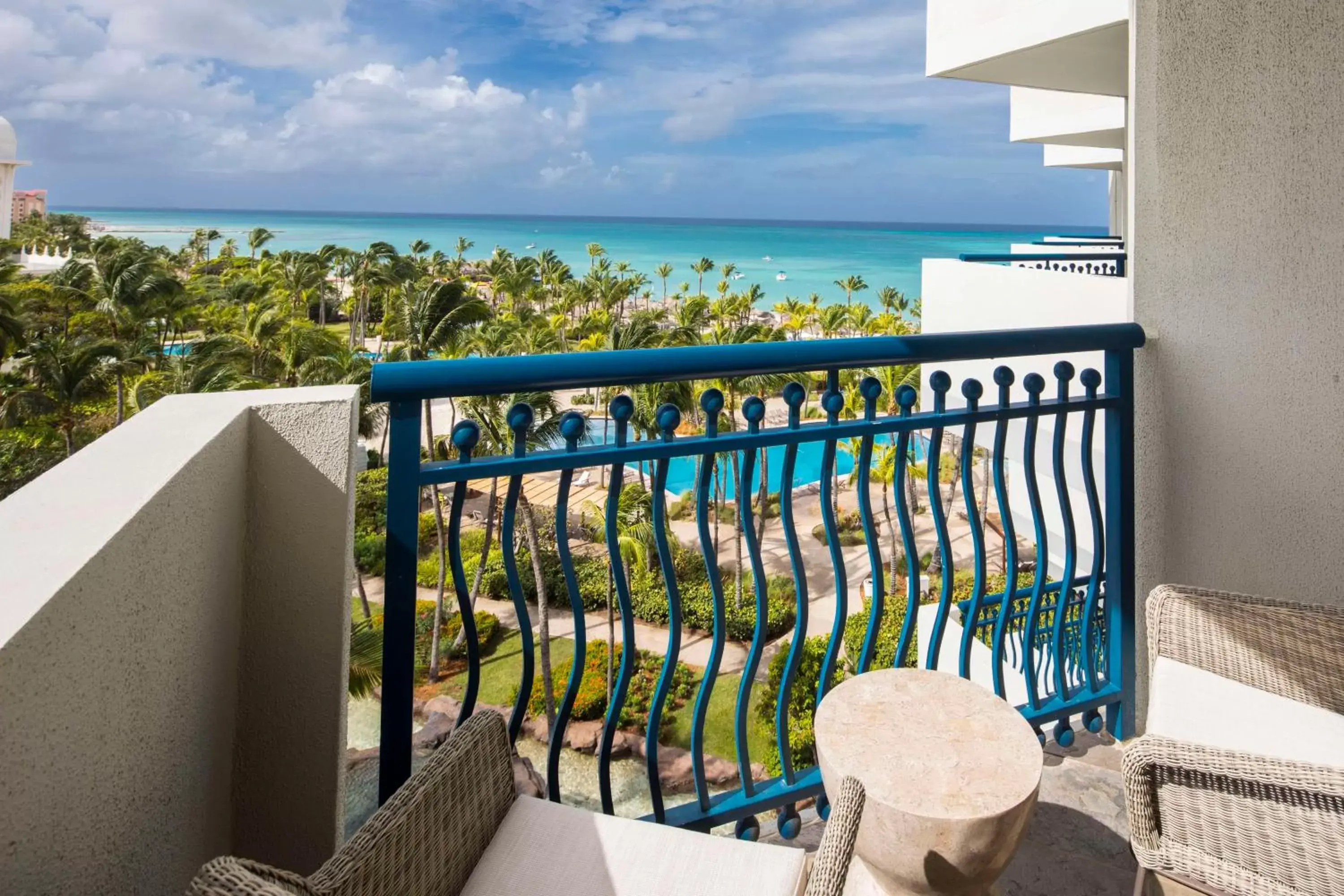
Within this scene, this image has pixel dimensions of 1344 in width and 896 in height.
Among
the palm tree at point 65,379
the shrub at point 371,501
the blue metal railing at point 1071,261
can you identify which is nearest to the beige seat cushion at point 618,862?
the blue metal railing at point 1071,261

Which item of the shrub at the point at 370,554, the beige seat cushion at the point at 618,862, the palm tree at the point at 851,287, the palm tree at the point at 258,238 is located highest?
the palm tree at the point at 258,238

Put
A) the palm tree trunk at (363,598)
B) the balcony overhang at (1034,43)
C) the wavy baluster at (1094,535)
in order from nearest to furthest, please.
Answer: the wavy baluster at (1094,535), the balcony overhang at (1034,43), the palm tree trunk at (363,598)

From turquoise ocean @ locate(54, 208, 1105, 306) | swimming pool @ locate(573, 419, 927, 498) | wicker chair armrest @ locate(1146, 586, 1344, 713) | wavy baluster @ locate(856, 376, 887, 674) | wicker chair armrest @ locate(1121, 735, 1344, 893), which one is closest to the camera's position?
wicker chair armrest @ locate(1121, 735, 1344, 893)

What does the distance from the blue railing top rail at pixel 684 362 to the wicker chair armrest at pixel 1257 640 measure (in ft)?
2.01

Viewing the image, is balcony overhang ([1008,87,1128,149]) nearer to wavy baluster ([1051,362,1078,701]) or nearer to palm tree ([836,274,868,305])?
wavy baluster ([1051,362,1078,701])

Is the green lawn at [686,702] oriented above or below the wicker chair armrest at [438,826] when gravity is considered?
below

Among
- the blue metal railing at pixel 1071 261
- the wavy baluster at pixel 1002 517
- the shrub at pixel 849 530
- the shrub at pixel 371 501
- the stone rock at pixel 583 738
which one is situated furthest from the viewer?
the shrub at pixel 849 530

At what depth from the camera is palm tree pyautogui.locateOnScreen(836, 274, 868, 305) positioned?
165ft

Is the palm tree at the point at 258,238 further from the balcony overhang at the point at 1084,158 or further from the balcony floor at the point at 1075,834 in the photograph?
the balcony floor at the point at 1075,834

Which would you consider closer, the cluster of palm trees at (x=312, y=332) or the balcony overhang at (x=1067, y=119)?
the balcony overhang at (x=1067, y=119)

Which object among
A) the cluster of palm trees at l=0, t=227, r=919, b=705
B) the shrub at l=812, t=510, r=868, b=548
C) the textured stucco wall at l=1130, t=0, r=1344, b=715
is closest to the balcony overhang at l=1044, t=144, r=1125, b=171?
the cluster of palm trees at l=0, t=227, r=919, b=705

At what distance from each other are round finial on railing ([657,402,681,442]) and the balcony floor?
32.1 inches

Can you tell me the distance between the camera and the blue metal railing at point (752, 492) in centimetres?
130

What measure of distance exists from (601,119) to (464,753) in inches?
3722
